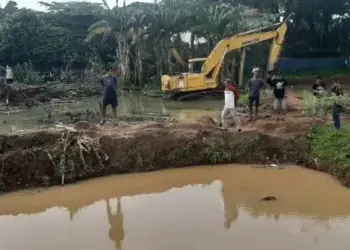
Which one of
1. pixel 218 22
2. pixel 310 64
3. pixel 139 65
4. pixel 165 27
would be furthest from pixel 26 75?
pixel 310 64

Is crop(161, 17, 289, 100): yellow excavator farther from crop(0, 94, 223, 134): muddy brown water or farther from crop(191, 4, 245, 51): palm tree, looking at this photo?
crop(191, 4, 245, 51): palm tree

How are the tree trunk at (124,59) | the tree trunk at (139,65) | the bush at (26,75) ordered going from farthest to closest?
1. the tree trunk at (139,65)
2. the tree trunk at (124,59)
3. the bush at (26,75)

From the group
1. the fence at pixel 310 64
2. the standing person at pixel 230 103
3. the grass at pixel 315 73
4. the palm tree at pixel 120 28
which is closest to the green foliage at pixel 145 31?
the palm tree at pixel 120 28

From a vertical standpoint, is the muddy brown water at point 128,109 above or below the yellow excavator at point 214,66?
below

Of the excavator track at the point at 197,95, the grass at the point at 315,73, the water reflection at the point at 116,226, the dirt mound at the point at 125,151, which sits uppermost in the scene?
the grass at the point at 315,73

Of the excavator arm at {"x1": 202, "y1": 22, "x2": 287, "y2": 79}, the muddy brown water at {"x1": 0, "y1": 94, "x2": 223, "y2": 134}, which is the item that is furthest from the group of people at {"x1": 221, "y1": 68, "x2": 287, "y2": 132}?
the excavator arm at {"x1": 202, "y1": 22, "x2": 287, "y2": 79}

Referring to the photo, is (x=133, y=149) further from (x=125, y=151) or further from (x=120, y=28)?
(x=120, y=28)

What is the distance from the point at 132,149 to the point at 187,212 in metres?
2.81

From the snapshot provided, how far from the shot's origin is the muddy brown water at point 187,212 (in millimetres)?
6750

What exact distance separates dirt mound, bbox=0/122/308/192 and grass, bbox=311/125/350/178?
1.09 ft

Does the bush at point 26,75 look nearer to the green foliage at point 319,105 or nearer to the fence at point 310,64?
the green foliage at point 319,105

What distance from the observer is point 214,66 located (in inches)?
766

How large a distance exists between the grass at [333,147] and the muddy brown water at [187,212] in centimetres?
33

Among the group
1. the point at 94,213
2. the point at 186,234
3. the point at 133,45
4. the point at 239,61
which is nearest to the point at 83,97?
the point at 133,45
